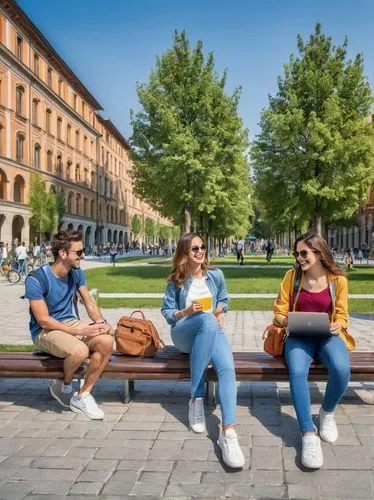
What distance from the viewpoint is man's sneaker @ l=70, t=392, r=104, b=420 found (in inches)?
178

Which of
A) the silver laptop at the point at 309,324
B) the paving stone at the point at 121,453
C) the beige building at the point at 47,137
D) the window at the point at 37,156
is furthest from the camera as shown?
the window at the point at 37,156

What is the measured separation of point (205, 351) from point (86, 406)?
4.19 feet

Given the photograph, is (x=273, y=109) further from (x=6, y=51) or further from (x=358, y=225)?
(x=358, y=225)

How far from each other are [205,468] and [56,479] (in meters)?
1.05

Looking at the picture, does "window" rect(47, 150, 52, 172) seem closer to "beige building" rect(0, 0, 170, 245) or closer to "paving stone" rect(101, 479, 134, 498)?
"beige building" rect(0, 0, 170, 245)

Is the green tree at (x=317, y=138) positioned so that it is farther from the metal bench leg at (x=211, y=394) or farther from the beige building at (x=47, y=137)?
the metal bench leg at (x=211, y=394)

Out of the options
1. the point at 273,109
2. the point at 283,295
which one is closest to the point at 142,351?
the point at 283,295

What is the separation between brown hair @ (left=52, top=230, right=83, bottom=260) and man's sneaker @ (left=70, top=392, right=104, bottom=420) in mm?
1390

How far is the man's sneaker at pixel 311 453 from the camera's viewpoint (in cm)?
344

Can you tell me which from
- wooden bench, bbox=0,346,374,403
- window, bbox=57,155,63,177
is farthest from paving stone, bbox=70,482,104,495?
window, bbox=57,155,63,177

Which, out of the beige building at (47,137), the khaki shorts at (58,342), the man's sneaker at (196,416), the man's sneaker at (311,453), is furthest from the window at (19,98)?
the man's sneaker at (311,453)

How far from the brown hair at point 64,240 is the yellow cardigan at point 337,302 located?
6.68 feet

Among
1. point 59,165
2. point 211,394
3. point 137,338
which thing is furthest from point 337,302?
point 59,165

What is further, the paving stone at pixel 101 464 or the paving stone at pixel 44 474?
the paving stone at pixel 101 464
